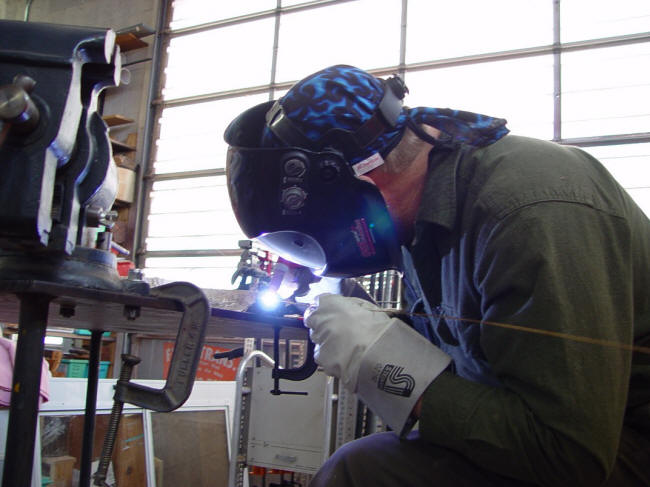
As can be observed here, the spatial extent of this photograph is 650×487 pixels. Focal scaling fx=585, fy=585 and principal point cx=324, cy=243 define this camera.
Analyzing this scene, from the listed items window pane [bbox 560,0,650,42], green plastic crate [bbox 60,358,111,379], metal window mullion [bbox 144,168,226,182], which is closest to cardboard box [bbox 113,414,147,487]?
green plastic crate [bbox 60,358,111,379]

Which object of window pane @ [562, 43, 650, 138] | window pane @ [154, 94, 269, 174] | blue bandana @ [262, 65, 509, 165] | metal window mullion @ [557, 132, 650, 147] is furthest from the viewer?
window pane @ [154, 94, 269, 174]

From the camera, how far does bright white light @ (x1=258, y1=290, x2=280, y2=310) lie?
53.9 inches

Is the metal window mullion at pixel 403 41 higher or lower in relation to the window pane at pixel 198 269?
higher

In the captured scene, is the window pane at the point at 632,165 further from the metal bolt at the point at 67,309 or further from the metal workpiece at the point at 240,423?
the metal bolt at the point at 67,309

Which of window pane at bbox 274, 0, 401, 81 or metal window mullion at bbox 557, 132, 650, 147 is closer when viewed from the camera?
metal window mullion at bbox 557, 132, 650, 147

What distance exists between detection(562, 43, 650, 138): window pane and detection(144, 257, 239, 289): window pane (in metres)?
4.32

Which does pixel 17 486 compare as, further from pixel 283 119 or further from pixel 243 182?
pixel 283 119

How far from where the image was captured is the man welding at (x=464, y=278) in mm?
881

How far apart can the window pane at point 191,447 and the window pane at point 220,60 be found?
4.88 meters

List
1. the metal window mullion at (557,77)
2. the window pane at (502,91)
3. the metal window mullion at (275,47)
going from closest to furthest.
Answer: the metal window mullion at (557,77) < the window pane at (502,91) < the metal window mullion at (275,47)

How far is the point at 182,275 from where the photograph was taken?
790 cm

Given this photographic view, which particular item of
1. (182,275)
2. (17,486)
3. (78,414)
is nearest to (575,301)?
(17,486)

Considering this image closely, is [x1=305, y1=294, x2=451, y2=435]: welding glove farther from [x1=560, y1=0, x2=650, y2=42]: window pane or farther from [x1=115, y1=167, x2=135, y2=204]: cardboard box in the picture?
[x1=115, y1=167, x2=135, y2=204]: cardboard box

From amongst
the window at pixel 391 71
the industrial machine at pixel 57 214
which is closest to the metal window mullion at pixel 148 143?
the window at pixel 391 71
